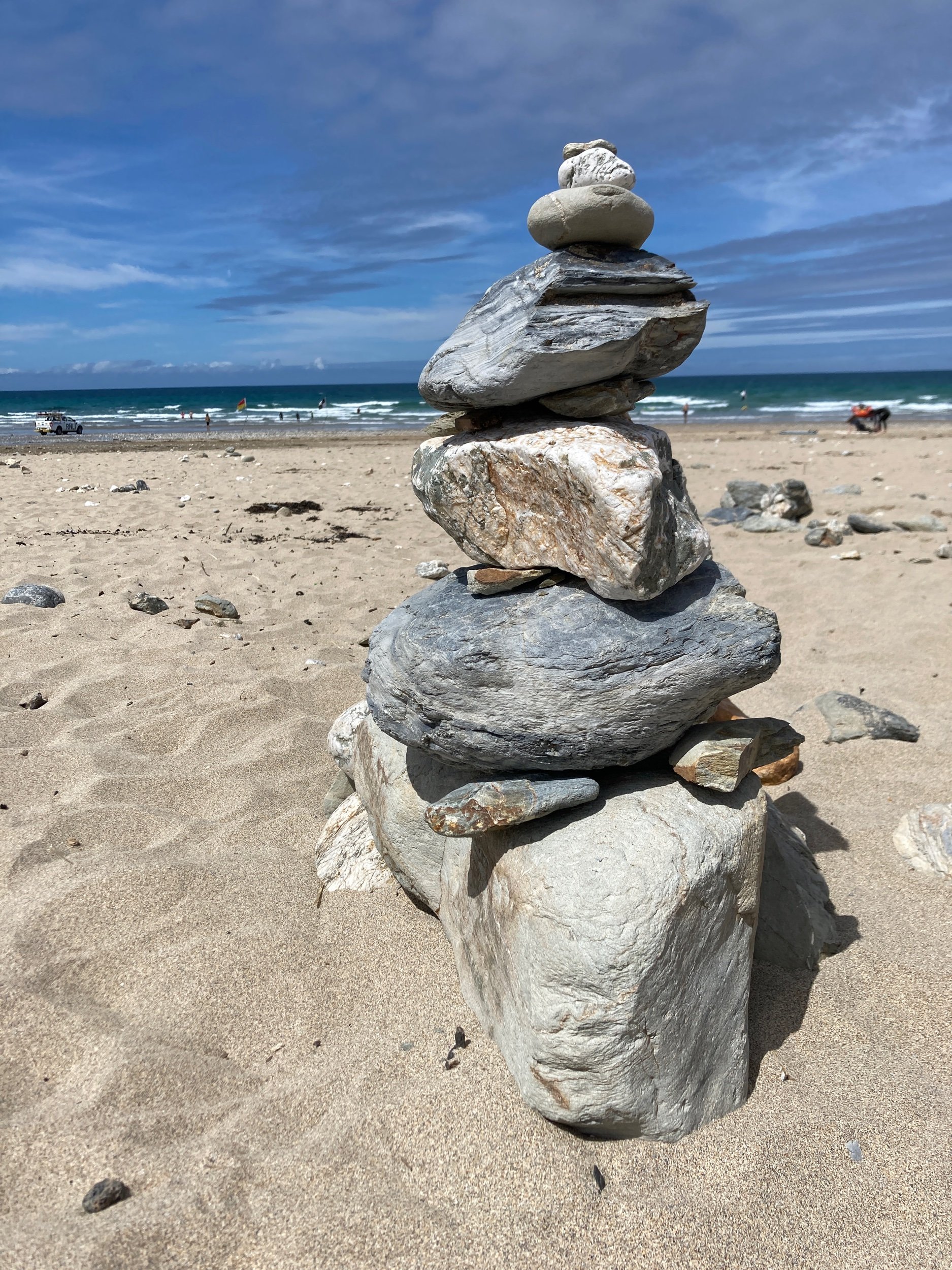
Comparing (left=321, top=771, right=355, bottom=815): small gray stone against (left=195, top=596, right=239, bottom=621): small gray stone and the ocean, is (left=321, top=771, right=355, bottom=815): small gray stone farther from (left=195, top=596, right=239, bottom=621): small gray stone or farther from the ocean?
the ocean

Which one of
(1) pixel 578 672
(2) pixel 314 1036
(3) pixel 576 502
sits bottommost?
(2) pixel 314 1036

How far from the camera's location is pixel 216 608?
6.90 metres

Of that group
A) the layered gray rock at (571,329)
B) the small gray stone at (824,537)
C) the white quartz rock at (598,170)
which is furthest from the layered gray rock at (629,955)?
the small gray stone at (824,537)

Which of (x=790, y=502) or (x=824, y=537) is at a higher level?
(x=790, y=502)

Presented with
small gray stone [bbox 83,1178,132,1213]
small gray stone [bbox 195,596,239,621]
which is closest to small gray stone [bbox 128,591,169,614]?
small gray stone [bbox 195,596,239,621]

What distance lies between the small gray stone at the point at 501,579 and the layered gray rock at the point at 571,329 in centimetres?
59

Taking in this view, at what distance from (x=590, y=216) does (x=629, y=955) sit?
7.60ft

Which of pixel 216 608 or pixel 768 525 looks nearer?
pixel 216 608

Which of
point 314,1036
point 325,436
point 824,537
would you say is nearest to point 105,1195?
point 314,1036

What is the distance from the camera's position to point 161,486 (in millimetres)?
13930

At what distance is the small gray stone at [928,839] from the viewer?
3820 mm

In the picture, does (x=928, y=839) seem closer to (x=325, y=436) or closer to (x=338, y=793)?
(x=338, y=793)

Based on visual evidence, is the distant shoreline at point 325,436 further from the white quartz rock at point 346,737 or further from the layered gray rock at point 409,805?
the layered gray rock at point 409,805

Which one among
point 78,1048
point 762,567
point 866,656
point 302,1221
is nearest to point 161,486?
point 762,567
